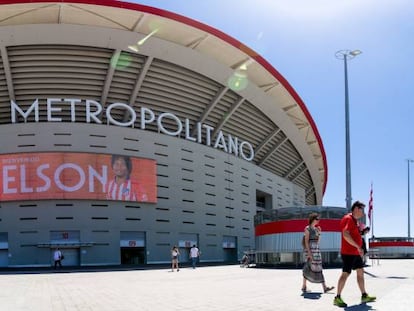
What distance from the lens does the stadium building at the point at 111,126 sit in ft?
91.8

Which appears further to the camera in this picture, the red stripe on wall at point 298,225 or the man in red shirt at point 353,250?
the red stripe on wall at point 298,225

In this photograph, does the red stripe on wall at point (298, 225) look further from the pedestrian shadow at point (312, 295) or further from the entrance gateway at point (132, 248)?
the pedestrian shadow at point (312, 295)

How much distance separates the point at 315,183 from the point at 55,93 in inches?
1441

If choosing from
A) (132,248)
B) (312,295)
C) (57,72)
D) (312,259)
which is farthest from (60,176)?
(312,295)

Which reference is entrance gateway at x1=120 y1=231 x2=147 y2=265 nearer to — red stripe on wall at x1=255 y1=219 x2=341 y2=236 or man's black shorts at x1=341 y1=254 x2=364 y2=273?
red stripe on wall at x1=255 y1=219 x2=341 y2=236

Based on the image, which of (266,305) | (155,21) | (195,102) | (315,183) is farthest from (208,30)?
(315,183)

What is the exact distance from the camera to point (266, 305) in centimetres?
812

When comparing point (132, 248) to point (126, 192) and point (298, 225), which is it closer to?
point (126, 192)

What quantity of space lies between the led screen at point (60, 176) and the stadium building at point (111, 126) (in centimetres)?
6

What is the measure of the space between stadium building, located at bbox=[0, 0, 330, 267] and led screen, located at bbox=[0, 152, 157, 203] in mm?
58

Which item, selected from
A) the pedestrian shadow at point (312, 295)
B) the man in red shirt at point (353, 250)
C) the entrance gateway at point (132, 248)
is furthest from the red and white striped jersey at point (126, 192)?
the man in red shirt at point (353, 250)

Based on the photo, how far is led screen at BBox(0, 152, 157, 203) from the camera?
2909 centimetres

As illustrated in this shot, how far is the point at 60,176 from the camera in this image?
29.2 m

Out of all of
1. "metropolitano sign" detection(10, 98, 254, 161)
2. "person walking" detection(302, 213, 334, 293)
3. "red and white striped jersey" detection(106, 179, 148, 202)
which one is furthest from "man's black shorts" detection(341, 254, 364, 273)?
"metropolitano sign" detection(10, 98, 254, 161)
